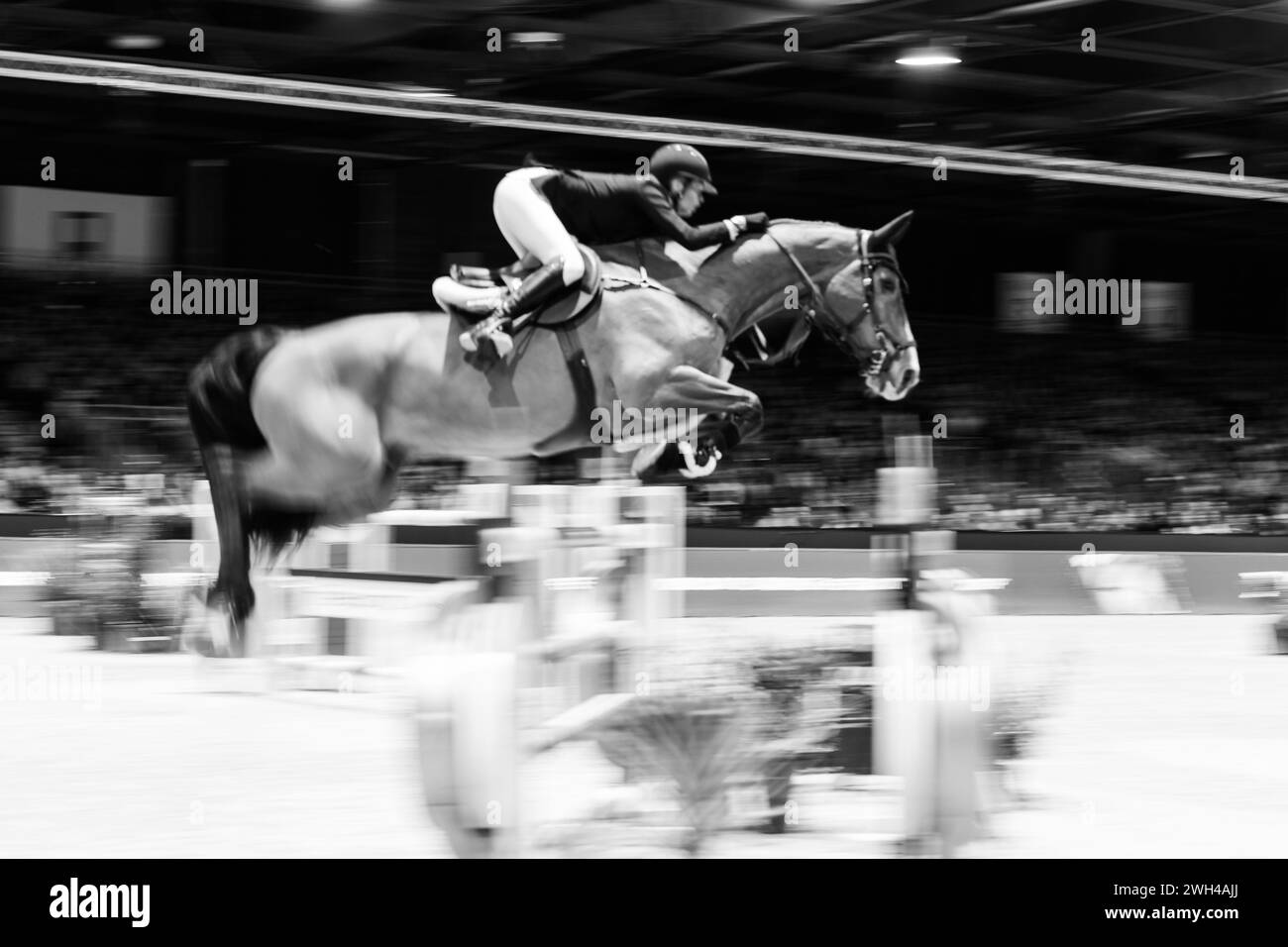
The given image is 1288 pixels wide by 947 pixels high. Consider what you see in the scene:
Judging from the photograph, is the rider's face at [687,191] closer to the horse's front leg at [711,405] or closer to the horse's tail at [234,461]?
the horse's front leg at [711,405]

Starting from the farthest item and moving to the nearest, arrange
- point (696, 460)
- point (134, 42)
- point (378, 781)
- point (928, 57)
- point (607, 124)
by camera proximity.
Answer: point (607, 124) < point (928, 57) < point (134, 42) < point (696, 460) < point (378, 781)

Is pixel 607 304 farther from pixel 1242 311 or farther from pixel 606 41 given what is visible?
pixel 1242 311

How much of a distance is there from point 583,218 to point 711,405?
2.77 feet

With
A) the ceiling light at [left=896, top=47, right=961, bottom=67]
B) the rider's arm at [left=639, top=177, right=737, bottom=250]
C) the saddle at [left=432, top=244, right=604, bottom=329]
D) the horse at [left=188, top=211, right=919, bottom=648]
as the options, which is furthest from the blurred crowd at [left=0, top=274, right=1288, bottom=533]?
the rider's arm at [left=639, top=177, right=737, bottom=250]

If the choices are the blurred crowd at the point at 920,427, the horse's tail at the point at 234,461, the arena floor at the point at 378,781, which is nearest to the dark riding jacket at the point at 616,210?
the horse's tail at the point at 234,461

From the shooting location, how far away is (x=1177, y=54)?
11.9 meters

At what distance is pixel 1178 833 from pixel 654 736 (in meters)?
1.38

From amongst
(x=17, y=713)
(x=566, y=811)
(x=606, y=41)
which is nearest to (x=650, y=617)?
(x=566, y=811)

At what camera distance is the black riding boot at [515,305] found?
5.33 m

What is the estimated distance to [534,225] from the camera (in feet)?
17.9

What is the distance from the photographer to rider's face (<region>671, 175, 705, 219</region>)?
5223 mm

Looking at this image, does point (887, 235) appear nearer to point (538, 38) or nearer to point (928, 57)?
point (538, 38)

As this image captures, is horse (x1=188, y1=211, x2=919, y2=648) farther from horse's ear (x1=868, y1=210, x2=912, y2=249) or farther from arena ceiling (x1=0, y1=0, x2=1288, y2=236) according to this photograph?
arena ceiling (x1=0, y1=0, x2=1288, y2=236)

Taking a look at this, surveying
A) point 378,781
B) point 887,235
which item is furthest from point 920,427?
point 378,781
